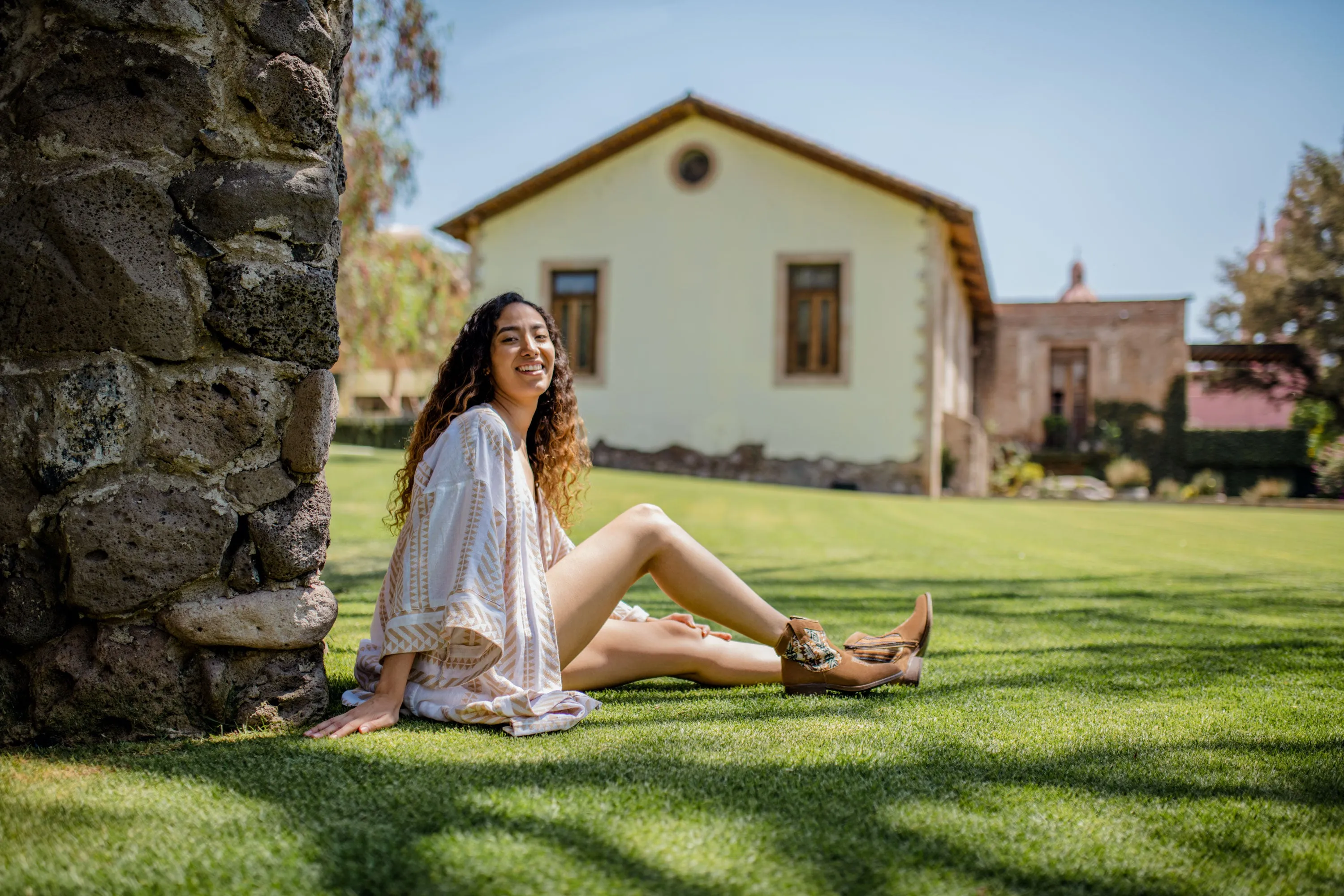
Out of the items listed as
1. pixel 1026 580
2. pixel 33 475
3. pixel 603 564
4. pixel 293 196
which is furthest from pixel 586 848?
pixel 1026 580

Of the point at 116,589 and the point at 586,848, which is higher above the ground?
the point at 116,589

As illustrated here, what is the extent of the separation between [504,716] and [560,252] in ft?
53.4

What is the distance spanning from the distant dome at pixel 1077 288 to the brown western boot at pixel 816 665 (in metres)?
33.5

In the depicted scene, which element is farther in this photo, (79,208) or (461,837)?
(79,208)

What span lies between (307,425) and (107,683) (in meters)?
0.69

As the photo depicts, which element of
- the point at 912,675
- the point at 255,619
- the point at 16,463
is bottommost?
the point at 912,675

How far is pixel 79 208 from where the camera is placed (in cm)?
218

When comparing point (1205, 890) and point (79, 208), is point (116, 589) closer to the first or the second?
point (79, 208)

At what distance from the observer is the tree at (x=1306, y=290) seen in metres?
22.7

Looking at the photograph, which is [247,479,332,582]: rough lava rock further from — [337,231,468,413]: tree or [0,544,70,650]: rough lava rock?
[337,231,468,413]: tree

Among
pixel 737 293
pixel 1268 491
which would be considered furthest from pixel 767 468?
pixel 1268 491

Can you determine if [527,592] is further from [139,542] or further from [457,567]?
[139,542]

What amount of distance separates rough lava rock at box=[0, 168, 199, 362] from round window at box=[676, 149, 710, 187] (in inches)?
635

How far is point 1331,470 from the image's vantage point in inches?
810
